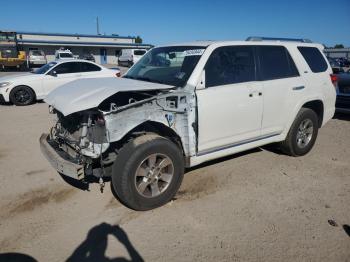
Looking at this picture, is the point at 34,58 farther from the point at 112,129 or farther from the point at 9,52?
the point at 112,129

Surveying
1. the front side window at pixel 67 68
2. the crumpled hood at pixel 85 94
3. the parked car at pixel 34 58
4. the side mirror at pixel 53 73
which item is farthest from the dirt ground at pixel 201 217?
the parked car at pixel 34 58

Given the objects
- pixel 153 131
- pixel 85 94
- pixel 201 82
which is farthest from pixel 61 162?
pixel 201 82

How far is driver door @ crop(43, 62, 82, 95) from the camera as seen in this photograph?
37.2ft

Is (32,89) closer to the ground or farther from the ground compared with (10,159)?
farther from the ground

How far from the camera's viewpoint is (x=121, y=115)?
11.9ft

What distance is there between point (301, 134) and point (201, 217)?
9.17 feet

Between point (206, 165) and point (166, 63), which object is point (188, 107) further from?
point (206, 165)

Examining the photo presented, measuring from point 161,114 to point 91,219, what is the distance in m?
1.45

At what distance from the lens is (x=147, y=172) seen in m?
3.85

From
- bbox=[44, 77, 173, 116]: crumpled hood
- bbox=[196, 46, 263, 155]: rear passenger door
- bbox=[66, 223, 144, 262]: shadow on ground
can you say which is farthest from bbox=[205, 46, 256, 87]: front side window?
bbox=[66, 223, 144, 262]: shadow on ground

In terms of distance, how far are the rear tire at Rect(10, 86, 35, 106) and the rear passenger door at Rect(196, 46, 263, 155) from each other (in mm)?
8748

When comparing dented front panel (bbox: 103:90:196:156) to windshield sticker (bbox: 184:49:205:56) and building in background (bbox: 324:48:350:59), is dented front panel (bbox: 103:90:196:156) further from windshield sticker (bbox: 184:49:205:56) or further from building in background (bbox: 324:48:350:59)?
building in background (bbox: 324:48:350:59)

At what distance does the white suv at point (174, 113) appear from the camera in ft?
12.1

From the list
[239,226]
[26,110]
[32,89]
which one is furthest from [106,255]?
[32,89]
